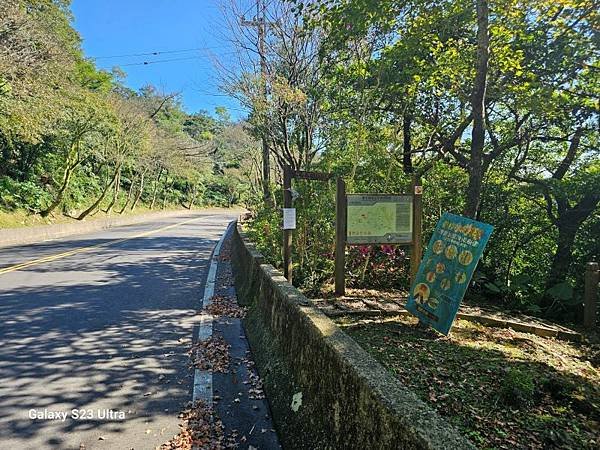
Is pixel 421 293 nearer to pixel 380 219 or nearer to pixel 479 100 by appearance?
pixel 380 219

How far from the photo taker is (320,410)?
2.92 metres

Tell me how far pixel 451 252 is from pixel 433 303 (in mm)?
635

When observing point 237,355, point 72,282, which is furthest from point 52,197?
point 237,355

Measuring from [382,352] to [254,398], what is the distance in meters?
1.37

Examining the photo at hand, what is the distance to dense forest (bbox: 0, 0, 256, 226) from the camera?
14.9 metres

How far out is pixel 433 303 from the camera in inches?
197

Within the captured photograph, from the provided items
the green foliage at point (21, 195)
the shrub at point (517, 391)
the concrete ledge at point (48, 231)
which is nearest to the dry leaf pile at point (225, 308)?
the shrub at point (517, 391)

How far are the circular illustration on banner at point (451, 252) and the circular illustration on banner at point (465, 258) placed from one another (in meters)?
0.11

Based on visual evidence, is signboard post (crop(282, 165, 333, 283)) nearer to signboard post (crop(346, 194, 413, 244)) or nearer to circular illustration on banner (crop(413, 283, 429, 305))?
signboard post (crop(346, 194, 413, 244))

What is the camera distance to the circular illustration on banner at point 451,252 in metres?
4.86

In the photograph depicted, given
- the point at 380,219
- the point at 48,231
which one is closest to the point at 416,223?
the point at 380,219

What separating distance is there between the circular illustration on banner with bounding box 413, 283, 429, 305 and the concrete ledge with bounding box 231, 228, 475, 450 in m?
1.59

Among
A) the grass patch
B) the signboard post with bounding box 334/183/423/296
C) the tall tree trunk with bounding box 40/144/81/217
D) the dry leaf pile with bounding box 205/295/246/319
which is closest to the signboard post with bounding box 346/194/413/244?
the signboard post with bounding box 334/183/423/296

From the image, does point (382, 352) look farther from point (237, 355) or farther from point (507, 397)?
point (237, 355)
